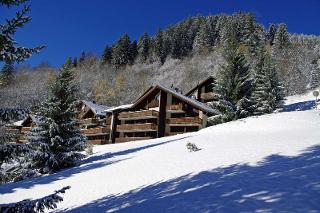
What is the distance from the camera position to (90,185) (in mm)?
19109

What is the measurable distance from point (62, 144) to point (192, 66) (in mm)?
89162

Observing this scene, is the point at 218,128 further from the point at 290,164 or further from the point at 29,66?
the point at 29,66

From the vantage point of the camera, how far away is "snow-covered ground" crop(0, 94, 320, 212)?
9.95m

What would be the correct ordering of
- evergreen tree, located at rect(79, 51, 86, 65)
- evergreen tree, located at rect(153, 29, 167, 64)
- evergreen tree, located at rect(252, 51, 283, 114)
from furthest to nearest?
evergreen tree, located at rect(79, 51, 86, 65) → evergreen tree, located at rect(153, 29, 167, 64) → evergreen tree, located at rect(252, 51, 283, 114)

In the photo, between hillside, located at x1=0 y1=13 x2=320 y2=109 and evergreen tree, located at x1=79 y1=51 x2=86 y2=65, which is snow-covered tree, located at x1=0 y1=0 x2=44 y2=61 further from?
evergreen tree, located at x1=79 y1=51 x2=86 y2=65

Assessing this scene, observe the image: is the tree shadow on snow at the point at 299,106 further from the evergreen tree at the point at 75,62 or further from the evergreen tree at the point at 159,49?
the evergreen tree at the point at 75,62

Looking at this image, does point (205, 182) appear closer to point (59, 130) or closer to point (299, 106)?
point (59, 130)

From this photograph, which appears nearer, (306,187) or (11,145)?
(306,187)

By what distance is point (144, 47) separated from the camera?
133 meters

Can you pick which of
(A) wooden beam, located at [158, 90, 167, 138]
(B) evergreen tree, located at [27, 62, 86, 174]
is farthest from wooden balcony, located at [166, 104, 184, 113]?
(B) evergreen tree, located at [27, 62, 86, 174]

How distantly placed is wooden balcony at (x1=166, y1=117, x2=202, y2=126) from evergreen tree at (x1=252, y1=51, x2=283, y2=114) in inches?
332

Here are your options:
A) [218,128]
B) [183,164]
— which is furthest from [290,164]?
[218,128]

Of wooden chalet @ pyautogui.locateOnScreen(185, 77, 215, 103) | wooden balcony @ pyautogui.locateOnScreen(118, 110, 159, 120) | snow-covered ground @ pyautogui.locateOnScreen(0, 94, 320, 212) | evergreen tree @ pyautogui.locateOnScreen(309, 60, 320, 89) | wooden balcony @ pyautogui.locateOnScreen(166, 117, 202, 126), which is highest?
evergreen tree @ pyautogui.locateOnScreen(309, 60, 320, 89)

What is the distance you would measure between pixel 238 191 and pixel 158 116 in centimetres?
4052
